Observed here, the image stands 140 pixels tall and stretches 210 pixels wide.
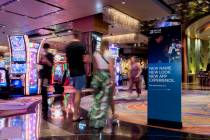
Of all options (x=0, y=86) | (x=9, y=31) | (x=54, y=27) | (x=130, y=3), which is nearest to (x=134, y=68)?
(x=130, y=3)

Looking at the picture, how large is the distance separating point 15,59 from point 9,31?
6.89m

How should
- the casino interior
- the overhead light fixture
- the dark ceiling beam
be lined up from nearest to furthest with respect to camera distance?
the casino interior < the dark ceiling beam < the overhead light fixture

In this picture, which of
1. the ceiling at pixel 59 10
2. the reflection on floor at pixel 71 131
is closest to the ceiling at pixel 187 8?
the ceiling at pixel 59 10

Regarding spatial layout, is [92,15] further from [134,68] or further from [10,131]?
[10,131]

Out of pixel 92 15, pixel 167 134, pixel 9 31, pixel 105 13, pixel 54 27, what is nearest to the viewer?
pixel 167 134

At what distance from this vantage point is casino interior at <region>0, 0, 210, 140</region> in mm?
4199

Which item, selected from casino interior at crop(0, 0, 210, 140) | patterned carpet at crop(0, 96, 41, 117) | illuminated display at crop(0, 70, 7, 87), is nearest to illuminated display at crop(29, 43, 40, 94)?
A: casino interior at crop(0, 0, 210, 140)

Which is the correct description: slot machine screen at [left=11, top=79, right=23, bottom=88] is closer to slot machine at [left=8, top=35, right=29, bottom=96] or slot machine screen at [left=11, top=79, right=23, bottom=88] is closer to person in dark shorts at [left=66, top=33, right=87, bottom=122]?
slot machine at [left=8, top=35, right=29, bottom=96]

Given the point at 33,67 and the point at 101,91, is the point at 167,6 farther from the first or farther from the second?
the point at 101,91

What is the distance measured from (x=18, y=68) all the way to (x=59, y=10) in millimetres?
2911

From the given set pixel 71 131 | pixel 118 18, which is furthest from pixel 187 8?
pixel 71 131

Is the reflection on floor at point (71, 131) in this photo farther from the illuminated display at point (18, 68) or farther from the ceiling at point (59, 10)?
the ceiling at point (59, 10)

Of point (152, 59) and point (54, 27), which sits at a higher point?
point (54, 27)

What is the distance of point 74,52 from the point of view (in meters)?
4.88
